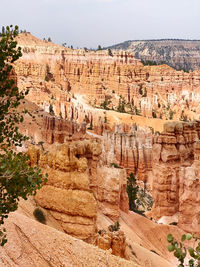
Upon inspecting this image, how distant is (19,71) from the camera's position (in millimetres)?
77625

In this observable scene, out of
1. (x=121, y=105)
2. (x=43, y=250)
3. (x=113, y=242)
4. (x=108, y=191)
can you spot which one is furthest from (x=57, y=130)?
(x=121, y=105)

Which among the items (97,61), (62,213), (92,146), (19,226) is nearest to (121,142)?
(92,146)

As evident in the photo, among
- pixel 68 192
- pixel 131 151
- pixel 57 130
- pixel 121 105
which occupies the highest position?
pixel 68 192

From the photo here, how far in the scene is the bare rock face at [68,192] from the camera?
491 inches

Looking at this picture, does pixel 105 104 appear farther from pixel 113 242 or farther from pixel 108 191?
pixel 113 242

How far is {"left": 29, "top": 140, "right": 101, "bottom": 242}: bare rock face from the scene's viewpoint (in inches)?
491

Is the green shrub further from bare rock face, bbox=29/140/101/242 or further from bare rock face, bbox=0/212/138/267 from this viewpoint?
bare rock face, bbox=0/212/138/267

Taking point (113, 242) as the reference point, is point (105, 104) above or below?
below

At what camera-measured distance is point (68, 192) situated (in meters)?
13.0

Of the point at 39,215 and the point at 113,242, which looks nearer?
the point at 39,215

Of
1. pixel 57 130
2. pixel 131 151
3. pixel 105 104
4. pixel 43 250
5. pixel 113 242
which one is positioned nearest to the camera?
pixel 43 250

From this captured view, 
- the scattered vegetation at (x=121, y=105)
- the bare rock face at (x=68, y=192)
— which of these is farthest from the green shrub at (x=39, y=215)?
the scattered vegetation at (x=121, y=105)

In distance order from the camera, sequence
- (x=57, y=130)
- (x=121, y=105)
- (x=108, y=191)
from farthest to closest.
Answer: (x=121, y=105) < (x=57, y=130) < (x=108, y=191)

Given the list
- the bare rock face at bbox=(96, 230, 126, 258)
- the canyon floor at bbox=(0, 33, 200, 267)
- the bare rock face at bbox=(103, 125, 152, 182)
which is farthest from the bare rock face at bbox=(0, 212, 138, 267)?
the bare rock face at bbox=(103, 125, 152, 182)
